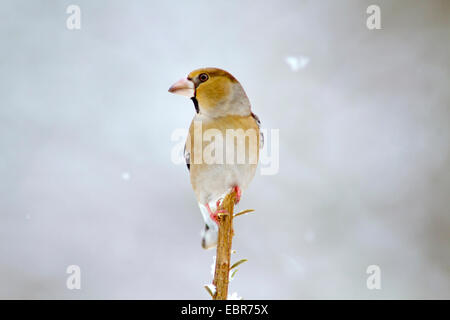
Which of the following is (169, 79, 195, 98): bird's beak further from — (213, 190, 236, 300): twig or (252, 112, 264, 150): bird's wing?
(213, 190, 236, 300): twig

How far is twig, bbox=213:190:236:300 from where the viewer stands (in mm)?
694

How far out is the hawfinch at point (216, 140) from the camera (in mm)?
999

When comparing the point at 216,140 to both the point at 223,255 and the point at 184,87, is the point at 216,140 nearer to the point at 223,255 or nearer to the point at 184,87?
the point at 184,87

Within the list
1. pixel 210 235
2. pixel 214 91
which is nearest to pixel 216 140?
pixel 214 91

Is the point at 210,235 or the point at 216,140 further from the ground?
the point at 216,140

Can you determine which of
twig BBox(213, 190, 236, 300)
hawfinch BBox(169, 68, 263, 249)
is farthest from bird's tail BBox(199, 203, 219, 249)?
twig BBox(213, 190, 236, 300)

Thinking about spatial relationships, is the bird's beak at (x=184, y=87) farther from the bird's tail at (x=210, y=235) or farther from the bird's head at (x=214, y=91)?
the bird's tail at (x=210, y=235)

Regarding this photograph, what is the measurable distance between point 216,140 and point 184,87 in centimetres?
15

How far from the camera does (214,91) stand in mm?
1025

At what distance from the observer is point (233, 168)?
3.26 ft

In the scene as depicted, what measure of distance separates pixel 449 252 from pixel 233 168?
6.42 ft
